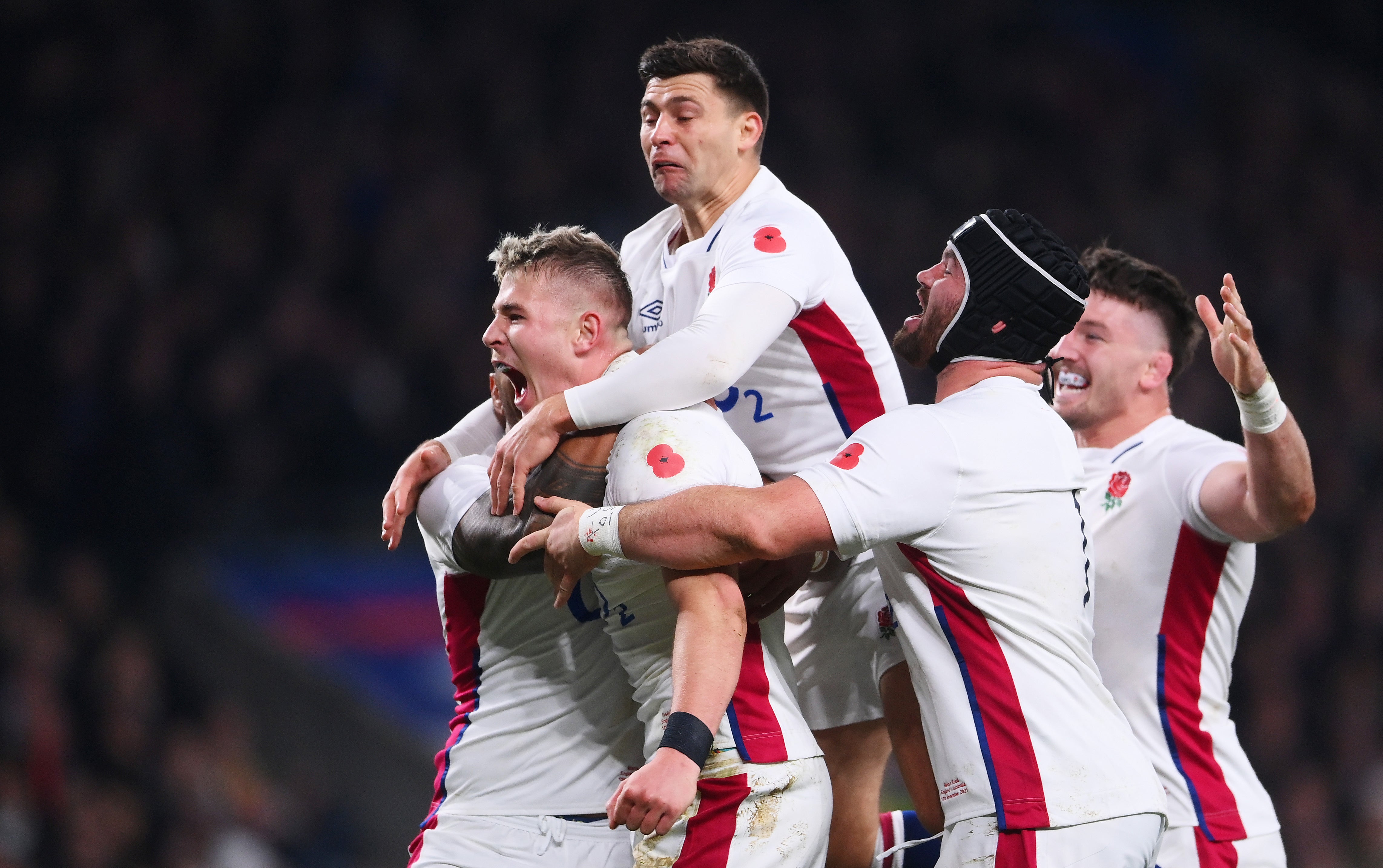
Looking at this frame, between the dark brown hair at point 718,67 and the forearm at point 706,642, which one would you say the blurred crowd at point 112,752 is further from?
the forearm at point 706,642

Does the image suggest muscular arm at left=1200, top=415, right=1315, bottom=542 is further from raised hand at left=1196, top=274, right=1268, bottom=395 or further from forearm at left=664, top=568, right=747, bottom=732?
forearm at left=664, top=568, right=747, bottom=732

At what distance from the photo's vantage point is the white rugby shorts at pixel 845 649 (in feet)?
12.4

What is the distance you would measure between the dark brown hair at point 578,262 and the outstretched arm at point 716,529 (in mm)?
754

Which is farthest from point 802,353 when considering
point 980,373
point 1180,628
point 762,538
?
point 1180,628

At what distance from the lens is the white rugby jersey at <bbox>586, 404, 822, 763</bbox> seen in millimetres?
2912

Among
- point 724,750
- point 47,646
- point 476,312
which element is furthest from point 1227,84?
point 724,750

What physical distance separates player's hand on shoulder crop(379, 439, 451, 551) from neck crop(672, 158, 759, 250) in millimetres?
1068

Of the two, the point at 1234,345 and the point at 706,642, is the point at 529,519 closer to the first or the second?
the point at 706,642

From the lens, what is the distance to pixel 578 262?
3436mm

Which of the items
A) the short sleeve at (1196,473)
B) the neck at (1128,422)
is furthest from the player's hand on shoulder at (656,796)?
the neck at (1128,422)

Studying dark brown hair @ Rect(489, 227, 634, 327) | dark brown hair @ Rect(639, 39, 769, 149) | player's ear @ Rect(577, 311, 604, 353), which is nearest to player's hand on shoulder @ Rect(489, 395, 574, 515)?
player's ear @ Rect(577, 311, 604, 353)

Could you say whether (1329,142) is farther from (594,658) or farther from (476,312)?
(594,658)

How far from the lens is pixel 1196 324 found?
4465 mm

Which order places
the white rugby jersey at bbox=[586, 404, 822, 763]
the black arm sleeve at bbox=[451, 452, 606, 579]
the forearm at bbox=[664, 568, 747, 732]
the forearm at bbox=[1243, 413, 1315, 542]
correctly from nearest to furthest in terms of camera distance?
1. the forearm at bbox=[664, 568, 747, 732]
2. the white rugby jersey at bbox=[586, 404, 822, 763]
3. the black arm sleeve at bbox=[451, 452, 606, 579]
4. the forearm at bbox=[1243, 413, 1315, 542]
